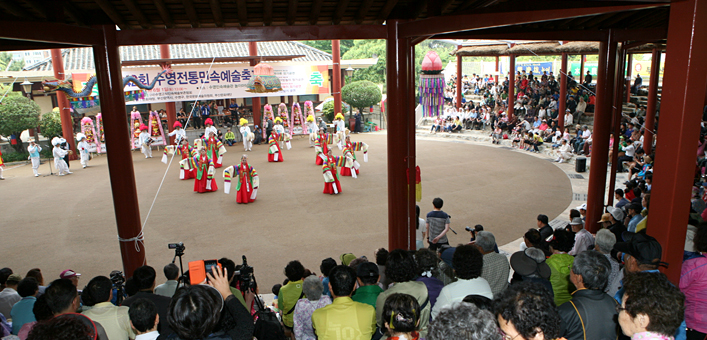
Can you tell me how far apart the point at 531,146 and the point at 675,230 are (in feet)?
46.3

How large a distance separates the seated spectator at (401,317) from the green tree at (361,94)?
2039 cm

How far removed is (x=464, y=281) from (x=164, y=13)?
13.2 feet

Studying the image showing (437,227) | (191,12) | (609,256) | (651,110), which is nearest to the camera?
(609,256)

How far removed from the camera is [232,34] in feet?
18.1

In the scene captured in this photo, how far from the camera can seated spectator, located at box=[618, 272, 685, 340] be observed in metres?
2.23

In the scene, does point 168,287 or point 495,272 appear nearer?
point 495,272

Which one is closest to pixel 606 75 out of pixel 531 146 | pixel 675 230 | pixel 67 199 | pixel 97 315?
pixel 675 230

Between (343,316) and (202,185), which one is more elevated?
(343,316)

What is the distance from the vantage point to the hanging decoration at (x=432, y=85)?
2306cm

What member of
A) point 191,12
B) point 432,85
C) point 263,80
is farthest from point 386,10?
point 432,85

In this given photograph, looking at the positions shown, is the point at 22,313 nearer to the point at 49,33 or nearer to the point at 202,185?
the point at 49,33

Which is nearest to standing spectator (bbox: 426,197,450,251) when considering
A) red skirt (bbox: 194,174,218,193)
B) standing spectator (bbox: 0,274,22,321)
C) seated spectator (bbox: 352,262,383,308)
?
seated spectator (bbox: 352,262,383,308)

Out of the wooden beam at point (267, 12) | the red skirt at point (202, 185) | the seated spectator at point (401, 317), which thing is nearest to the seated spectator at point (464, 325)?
the seated spectator at point (401, 317)

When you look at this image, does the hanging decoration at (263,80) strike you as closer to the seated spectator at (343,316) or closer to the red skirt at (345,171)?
the red skirt at (345,171)
